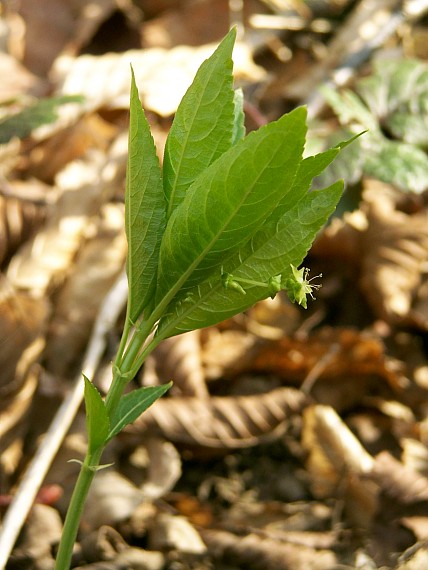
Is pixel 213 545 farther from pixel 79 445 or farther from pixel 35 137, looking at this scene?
pixel 35 137

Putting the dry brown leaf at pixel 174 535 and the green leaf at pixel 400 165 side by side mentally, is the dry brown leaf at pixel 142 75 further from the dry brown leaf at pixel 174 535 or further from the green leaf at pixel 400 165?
the dry brown leaf at pixel 174 535

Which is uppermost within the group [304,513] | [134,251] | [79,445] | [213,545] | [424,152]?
[134,251]

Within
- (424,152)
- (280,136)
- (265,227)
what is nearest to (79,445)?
(265,227)

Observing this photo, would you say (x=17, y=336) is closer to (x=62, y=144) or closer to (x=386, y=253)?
(x=62, y=144)

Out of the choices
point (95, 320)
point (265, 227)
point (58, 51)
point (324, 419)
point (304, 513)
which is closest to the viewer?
point (265, 227)

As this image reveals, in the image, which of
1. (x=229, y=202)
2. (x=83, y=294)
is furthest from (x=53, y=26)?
(x=229, y=202)

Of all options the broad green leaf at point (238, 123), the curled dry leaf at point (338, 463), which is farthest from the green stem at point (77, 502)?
the curled dry leaf at point (338, 463)

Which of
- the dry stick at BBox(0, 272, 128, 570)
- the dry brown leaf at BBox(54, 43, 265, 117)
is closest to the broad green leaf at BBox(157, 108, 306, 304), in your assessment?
the dry stick at BBox(0, 272, 128, 570)
